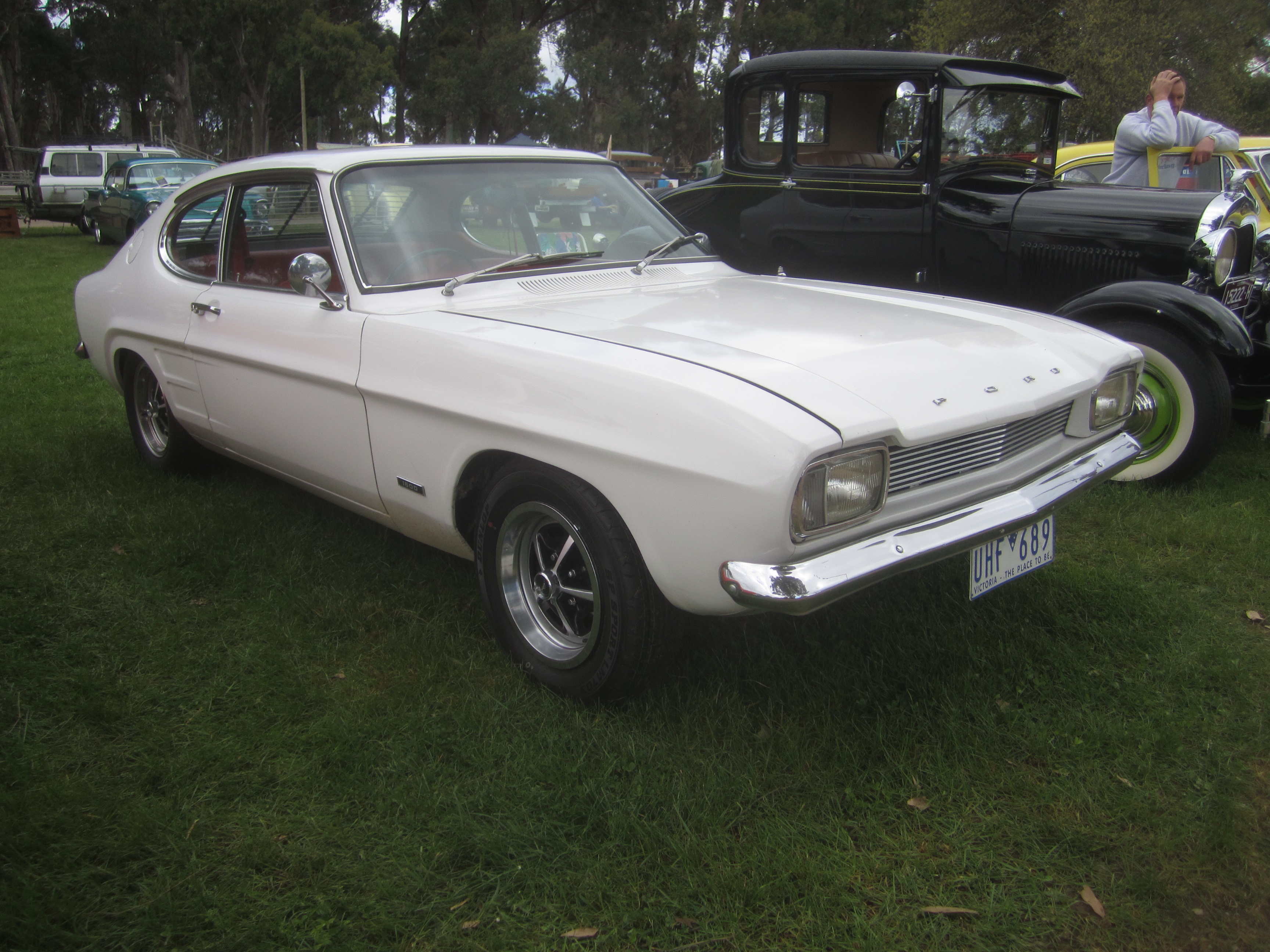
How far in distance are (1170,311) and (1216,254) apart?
1.92ft

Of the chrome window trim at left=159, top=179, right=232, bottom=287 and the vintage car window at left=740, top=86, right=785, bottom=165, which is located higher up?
the vintage car window at left=740, top=86, right=785, bottom=165

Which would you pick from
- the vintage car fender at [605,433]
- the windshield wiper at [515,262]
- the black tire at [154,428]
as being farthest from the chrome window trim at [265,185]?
the black tire at [154,428]

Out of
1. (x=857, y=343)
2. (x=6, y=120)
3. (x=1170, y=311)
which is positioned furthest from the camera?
(x=6, y=120)

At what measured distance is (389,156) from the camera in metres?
3.37

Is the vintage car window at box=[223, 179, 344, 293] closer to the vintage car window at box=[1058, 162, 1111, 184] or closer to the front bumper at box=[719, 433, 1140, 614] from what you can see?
the front bumper at box=[719, 433, 1140, 614]

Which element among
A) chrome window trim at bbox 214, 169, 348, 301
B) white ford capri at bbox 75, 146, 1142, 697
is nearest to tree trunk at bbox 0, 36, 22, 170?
chrome window trim at bbox 214, 169, 348, 301

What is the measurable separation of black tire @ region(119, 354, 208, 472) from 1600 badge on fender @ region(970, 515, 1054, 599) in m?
3.34

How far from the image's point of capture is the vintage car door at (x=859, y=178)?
5.31 metres

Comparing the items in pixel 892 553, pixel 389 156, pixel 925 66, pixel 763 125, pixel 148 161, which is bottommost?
pixel 892 553

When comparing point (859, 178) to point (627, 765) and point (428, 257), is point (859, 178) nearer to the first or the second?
point (428, 257)

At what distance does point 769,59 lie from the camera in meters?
5.62

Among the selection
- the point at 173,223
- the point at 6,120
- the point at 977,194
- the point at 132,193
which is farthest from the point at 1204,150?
the point at 6,120

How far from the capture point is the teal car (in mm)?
14570

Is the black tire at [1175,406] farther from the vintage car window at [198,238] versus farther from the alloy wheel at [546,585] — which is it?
the vintage car window at [198,238]
